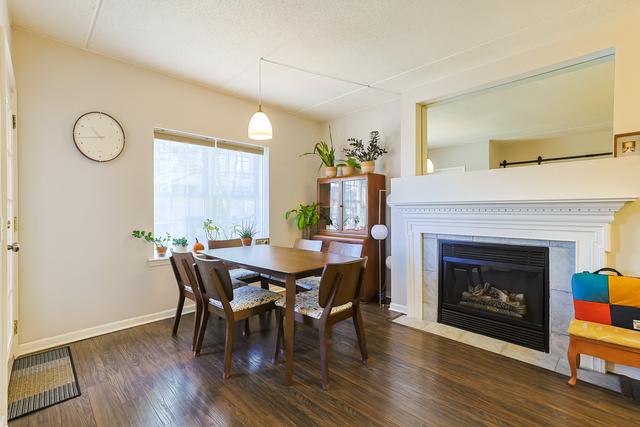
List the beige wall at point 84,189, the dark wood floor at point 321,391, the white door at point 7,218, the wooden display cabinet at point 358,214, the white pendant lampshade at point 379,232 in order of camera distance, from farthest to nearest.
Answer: the wooden display cabinet at point 358,214 → the white pendant lampshade at point 379,232 → the beige wall at point 84,189 → the dark wood floor at point 321,391 → the white door at point 7,218

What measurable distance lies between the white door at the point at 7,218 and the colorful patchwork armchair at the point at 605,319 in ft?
11.0

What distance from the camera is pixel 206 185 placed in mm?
3771

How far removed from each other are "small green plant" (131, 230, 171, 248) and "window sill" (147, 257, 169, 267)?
14 cm

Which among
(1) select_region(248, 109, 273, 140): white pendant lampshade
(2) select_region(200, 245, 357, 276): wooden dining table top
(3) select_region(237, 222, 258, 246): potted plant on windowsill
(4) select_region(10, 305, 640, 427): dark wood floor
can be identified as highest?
(1) select_region(248, 109, 273, 140): white pendant lampshade

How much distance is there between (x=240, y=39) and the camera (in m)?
2.53

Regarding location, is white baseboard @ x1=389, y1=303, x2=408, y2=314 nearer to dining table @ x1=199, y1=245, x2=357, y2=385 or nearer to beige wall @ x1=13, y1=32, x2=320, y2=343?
dining table @ x1=199, y1=245, x2=357, y2=385

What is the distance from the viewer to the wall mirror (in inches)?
94.0

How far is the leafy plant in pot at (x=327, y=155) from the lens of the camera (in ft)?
14.3

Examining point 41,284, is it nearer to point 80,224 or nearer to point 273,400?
point 80,224

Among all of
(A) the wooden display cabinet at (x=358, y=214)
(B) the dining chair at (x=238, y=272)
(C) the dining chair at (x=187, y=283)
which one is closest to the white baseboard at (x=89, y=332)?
(C) the dining chair at (x=187, y=283)

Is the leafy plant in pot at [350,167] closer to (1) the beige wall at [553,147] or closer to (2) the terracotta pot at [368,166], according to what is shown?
(2) the terracotta pot at [368,166]

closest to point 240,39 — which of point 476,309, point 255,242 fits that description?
point 255,242

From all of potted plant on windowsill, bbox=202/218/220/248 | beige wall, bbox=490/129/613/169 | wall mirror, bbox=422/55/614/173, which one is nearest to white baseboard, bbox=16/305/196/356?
potted plant on windowsill, bbox=202/218/220/248

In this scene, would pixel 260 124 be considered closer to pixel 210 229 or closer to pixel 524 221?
pixel 210 229
